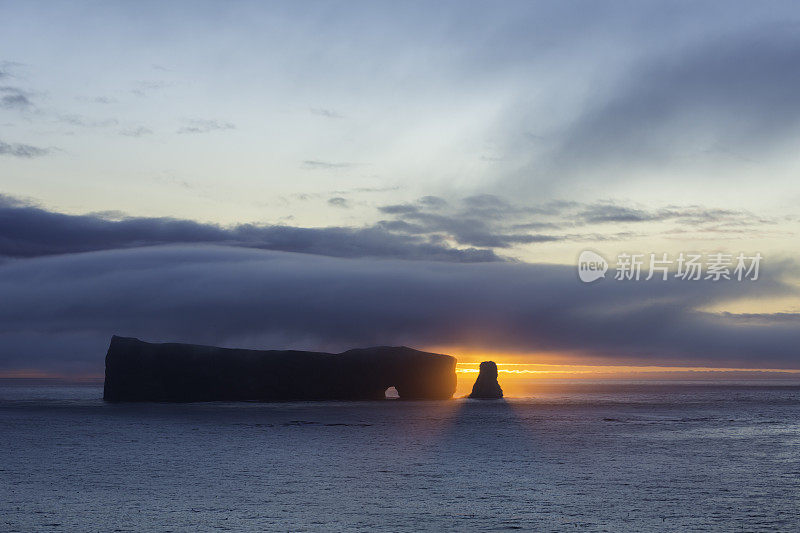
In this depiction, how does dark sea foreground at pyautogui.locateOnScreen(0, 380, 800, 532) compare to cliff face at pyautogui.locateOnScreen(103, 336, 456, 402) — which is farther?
cliff face at pyautogui.locateOnScreen(103, 336, 456, 402)

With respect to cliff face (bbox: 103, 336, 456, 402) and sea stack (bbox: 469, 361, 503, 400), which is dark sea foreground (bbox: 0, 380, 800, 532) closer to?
cliff face (bbox: 103, 336, 456, 402)

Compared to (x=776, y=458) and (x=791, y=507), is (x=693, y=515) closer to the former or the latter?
(x=791, y=507)

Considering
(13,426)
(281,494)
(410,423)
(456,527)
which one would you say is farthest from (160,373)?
(456,527)

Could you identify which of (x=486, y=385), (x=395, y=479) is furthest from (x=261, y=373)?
(x=395, y=479)

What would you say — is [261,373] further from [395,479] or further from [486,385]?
[395,479]

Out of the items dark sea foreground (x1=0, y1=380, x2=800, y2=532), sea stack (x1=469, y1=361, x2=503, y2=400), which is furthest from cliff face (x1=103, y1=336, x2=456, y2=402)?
dark sea foreground (x1=0, y1=380, x2=800, y2=532)

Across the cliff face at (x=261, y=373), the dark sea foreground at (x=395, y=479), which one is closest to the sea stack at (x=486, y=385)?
the cliff face at (x=261, y=373)

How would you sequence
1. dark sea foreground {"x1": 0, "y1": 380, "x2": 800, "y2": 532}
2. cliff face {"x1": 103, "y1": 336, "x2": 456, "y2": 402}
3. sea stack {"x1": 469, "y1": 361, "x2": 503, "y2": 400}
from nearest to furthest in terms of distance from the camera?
dark sea foreground {"x1": 0, "y1": 380, "x2": 800, "y2": 532}, cliff face {"x1": 103, "y1": 336, "x2": 456, "y2": 402}, sea stack {"x1": 469, "y1": 361, "x2": 503, "y2": 400}
